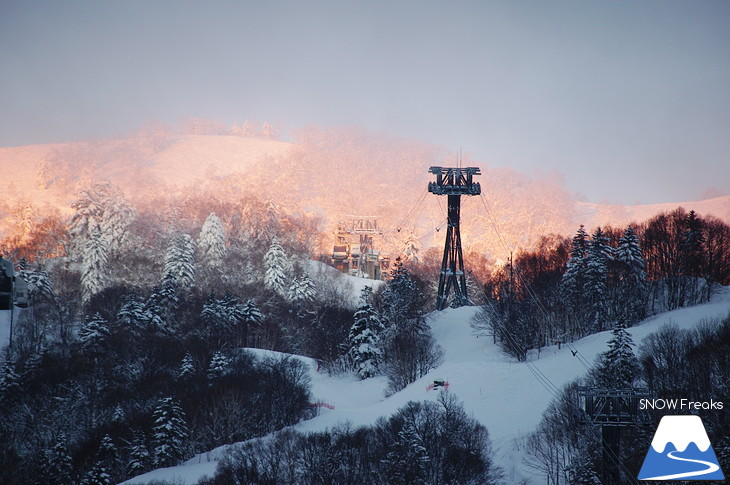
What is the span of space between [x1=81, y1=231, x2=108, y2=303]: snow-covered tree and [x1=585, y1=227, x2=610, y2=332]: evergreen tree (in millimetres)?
50349

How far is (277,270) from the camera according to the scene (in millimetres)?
79562

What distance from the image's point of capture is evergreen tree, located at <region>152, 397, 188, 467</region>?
39375 mm

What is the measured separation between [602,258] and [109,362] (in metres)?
38.6

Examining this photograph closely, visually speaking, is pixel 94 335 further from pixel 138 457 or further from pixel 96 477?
pixel 96 477

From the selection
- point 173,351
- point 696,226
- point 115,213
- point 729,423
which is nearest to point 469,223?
point 115,213

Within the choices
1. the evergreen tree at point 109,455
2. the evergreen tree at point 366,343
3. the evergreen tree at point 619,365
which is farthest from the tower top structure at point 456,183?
the evergreen tree at point 109,455

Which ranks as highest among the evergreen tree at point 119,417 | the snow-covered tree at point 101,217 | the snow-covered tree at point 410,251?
the snow-covered tree at point 101,217

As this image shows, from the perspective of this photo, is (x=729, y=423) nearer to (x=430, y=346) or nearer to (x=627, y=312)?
(x=627, y=312)

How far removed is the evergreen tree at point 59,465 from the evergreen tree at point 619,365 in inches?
1112

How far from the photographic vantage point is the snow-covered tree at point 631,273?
4996cm

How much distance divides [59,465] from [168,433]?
6.02 metres

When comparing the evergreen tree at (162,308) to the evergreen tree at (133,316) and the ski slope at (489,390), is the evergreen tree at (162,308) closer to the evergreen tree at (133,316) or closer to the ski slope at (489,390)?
the evergreen tree at (133,316)

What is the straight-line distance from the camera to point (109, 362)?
5462 cm

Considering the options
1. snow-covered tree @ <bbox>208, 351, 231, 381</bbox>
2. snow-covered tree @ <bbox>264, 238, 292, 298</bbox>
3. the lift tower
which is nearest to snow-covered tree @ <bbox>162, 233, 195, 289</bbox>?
snow-covered tree @ <bbox>264, 238, 292, 298</bbox>
